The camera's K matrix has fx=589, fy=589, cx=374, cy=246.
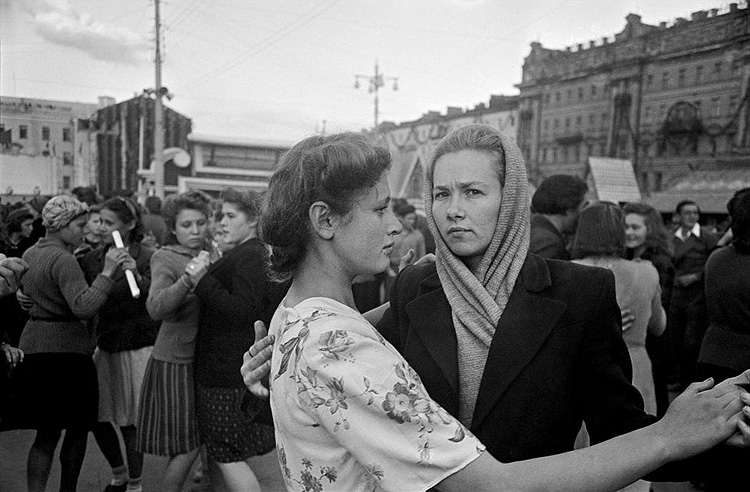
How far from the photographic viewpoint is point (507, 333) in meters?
1.52

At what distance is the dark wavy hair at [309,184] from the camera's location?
48.6 inches

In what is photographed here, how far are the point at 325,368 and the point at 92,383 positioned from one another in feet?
10.1

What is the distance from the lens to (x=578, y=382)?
1557 millimetres

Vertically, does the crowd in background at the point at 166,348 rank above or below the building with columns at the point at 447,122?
below

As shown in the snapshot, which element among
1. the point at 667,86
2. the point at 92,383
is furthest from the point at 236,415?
the point at 667,86

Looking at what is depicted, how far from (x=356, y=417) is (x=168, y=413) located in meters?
2.60

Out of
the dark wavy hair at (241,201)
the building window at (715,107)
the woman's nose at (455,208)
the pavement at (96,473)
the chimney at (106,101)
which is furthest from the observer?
the chimney at (106,101)

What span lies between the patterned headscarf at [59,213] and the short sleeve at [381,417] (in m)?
2.94

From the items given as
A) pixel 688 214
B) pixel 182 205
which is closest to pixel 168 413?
pixel 182 205

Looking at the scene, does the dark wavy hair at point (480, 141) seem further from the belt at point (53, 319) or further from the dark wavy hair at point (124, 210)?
the dark wavy hair at point (124, 210)

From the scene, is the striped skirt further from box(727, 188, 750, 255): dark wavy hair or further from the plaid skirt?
box(727, 188, 750, 255): dark wavy hair

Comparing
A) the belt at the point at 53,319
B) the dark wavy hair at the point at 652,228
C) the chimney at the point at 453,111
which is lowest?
the belt at the point at 53,319

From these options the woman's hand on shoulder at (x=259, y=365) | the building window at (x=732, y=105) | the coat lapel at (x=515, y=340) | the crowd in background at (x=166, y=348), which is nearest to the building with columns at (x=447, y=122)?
the building window at (x=732, y=105)

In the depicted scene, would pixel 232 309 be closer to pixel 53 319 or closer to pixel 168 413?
pixel 168 413
